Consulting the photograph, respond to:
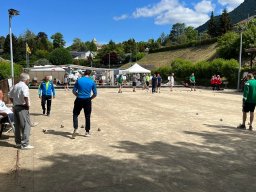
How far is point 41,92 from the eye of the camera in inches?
525

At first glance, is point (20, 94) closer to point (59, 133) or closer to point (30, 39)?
point (59, 133)

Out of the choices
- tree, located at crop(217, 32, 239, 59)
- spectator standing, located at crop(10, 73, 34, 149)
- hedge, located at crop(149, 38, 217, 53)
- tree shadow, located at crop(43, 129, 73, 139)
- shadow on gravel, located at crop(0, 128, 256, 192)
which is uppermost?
hedge, located at crop(149, 38, 217, 53)

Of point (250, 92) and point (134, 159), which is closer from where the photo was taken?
point (134, 159)

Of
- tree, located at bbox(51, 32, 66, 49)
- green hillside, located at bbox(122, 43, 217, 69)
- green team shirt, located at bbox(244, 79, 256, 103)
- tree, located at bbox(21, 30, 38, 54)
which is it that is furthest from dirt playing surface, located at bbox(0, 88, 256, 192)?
tree, located at bbox(51, 32, 66, 49)

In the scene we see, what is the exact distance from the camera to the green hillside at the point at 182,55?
70825mm

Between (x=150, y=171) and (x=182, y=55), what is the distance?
75.6 metres

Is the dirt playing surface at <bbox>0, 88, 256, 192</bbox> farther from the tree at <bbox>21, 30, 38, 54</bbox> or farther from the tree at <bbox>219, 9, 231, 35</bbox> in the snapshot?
the tree at <bbox>21, 30, 38, 54</bbox>

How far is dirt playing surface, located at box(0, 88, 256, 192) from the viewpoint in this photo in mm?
5484

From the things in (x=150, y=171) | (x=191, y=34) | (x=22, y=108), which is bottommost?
(x=150, y=171)

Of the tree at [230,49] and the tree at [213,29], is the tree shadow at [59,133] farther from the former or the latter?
the tree at [213,29]

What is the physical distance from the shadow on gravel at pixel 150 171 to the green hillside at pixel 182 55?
6060 centimetres

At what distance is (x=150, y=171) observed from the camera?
6160 millimetres

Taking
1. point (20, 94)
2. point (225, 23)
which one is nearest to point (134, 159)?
point (20, 94)

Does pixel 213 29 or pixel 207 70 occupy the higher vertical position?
pixel 213 29
